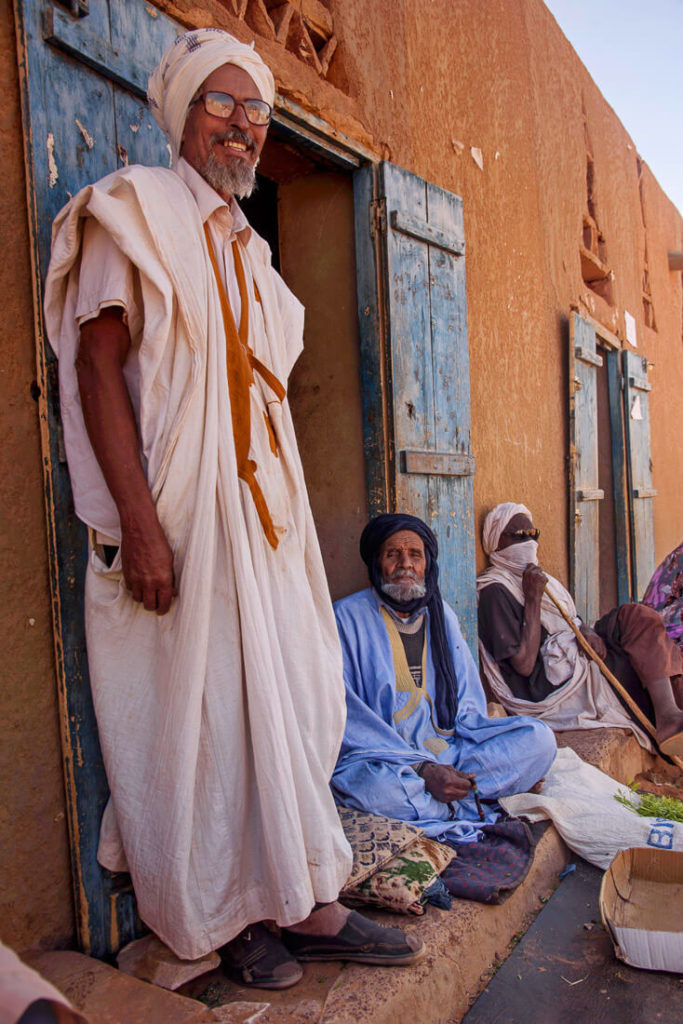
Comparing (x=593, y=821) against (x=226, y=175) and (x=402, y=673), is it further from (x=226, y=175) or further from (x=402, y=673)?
(x=226, y=175)

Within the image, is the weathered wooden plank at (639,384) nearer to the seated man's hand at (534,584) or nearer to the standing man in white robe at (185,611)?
the seated man's hand at (534,584)

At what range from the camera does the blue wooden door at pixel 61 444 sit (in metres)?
1.89

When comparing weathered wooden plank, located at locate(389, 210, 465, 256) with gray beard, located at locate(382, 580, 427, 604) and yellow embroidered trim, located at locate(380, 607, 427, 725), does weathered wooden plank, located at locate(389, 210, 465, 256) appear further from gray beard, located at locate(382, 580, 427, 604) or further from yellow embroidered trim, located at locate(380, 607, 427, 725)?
yellow embroidered trim, located at locate(380, 607, 427, 725)

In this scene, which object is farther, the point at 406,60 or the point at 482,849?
the point at 406,60

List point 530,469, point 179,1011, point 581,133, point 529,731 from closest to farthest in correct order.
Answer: point 179,1011 → point 529,731 → point 530,469 → point 581,133

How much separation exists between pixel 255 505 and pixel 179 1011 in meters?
1.06

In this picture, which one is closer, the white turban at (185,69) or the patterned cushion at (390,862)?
the white turban at (185,69)

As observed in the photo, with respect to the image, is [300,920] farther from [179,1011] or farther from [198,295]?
[198,295]

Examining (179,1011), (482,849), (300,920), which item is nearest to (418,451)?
(482,849)

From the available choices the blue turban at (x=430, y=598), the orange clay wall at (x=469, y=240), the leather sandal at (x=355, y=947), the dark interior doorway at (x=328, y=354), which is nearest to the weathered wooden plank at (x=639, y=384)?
the orange clay wall at (x=469, y=240)

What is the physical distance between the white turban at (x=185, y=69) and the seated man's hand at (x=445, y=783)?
204 centimetres

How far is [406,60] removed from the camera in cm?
387

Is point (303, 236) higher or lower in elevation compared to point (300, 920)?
higher

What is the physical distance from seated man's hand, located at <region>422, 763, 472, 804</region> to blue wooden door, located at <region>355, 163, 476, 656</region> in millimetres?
1069
